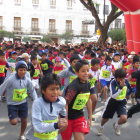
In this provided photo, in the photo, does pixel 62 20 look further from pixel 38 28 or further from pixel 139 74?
pixel 139 74

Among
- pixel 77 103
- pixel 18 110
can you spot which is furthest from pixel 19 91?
pixel 77 103

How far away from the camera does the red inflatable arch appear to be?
1143 cm

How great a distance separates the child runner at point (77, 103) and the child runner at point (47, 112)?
66 cm

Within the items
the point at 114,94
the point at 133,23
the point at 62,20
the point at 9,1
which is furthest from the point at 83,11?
the point at 114,94

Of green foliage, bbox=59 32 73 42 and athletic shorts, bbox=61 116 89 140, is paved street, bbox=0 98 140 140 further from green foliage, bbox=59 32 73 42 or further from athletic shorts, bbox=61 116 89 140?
green foliage, bbox=59 32 73 42

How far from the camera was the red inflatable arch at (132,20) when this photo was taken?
1143cm

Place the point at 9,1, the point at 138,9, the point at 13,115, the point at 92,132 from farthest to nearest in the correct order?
the point at 9,1
the point at 138,9
the point at 92,132
the point at 13,115

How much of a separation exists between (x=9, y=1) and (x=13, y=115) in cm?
4184

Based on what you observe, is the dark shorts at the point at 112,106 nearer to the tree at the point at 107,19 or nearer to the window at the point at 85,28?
the tree at the point at 107,19

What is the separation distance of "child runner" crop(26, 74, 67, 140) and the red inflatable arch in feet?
29.0

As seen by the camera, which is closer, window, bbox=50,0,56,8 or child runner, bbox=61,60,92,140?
child runner, bbox=61,60,92,140

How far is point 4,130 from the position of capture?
547cm

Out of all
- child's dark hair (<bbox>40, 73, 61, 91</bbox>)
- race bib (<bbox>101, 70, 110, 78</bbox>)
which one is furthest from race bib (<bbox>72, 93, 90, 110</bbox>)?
race bib (<bbox>101, 70, 110, 78</bbox>)

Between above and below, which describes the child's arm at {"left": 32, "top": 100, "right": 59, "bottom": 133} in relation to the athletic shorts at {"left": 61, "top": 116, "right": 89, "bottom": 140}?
A: above
